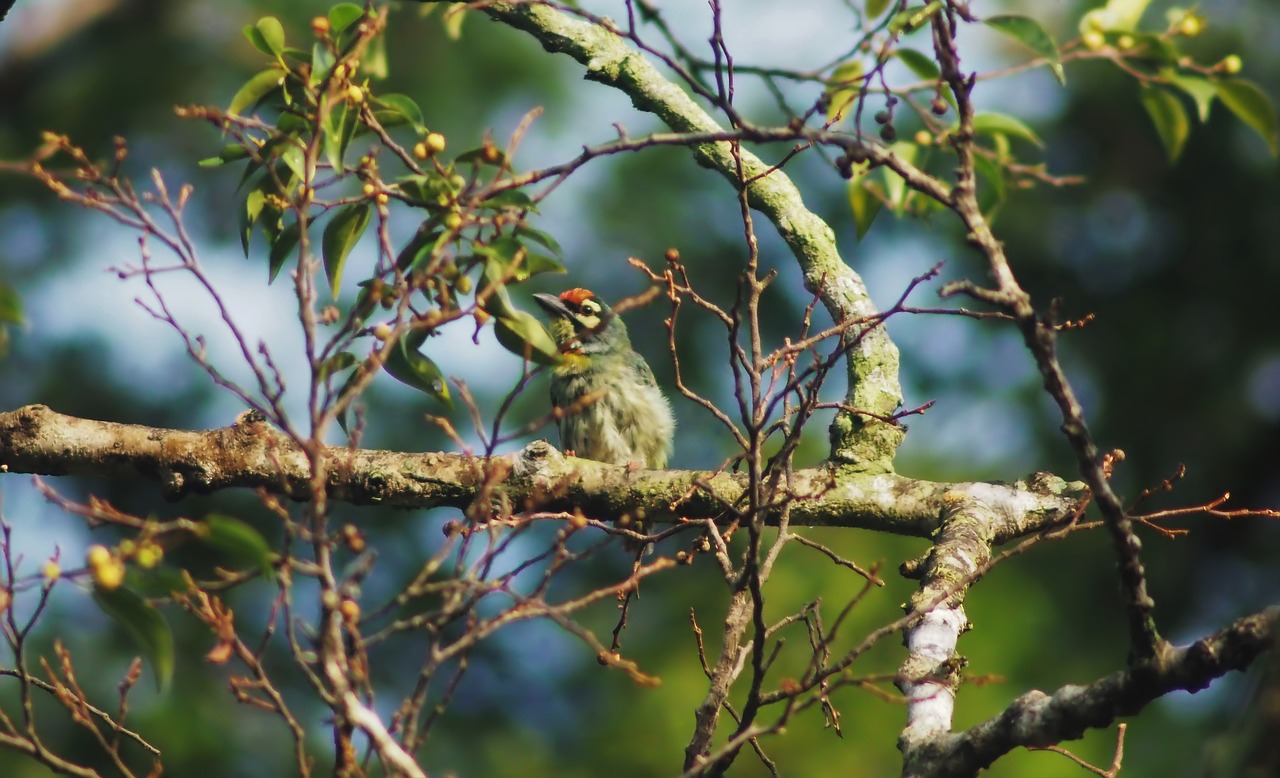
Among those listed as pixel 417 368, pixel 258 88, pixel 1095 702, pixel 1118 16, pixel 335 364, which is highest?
pixel 1118 16

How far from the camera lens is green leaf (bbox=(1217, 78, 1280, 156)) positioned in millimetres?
3984

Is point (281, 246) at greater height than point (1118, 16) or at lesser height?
lesser

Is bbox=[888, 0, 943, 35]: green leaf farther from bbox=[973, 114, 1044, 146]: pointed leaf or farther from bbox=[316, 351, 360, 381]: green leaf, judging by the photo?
bbox=[316, 351, 360, 381]: green leaf

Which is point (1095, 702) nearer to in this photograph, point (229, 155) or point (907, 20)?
point (907, 20)

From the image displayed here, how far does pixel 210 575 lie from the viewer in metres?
10.7

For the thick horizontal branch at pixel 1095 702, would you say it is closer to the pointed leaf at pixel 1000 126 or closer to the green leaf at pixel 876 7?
the green leaf at pixel 876 7

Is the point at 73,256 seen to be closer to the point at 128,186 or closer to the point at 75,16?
the point at 75,16

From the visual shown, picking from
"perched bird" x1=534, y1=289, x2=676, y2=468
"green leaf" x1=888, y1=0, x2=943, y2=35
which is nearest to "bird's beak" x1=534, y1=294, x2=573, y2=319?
"perched bird" x1=534, y1=289, x2=676, y2=468

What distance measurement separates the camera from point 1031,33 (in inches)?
123

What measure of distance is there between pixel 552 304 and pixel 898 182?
3.37m

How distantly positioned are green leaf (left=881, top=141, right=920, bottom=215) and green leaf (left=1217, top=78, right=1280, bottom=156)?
3.16 ft

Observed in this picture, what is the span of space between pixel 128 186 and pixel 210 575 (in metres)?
8.53

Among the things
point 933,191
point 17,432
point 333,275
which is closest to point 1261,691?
point 933,191

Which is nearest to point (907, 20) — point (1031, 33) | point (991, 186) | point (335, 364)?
point (1031, 33)
